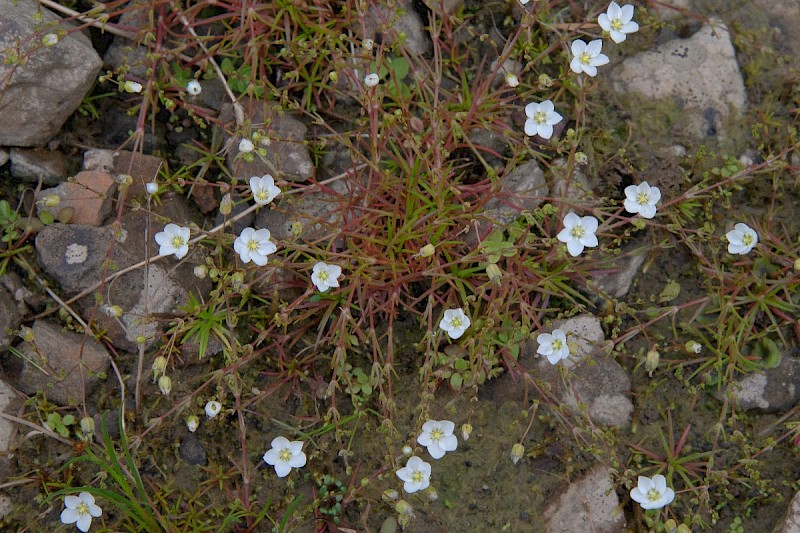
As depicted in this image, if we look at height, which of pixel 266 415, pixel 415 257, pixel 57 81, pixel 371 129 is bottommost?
pixel 266 415

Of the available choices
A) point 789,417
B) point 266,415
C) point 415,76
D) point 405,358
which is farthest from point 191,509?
point 789,417

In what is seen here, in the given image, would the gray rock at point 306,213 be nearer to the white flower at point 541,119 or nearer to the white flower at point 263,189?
the white flower at point 263,189

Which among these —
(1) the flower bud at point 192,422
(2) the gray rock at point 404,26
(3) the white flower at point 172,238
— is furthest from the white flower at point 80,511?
(2) the gray rock at point 404,26

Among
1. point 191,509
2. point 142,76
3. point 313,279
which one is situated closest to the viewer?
point 313,279

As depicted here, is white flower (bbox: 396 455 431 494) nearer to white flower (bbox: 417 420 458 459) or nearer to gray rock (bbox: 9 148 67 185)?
white flower (bbox: 417 420 458 459)

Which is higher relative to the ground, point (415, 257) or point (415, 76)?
point (415, 76)

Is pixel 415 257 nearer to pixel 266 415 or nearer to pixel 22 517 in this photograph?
pixel 266 415
